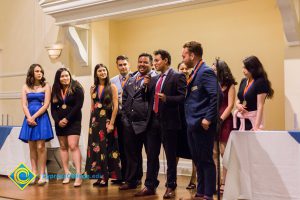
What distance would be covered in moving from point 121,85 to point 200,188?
1.75 m

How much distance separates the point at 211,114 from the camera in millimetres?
3957

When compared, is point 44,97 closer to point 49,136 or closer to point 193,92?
point 49,136

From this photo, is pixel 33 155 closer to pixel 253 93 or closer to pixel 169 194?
pixel 169 194

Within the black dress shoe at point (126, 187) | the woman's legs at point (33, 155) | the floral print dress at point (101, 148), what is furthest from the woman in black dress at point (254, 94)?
the woman's legs at point (33, 155)

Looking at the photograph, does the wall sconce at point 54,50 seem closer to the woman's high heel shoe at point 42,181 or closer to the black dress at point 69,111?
the black dress at point 69,111

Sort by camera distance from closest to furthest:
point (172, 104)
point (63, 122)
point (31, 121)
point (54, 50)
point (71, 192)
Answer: point (172, 104)
point (71, 192)
point (63, 122)
point (31, 121)
point (54, 50)

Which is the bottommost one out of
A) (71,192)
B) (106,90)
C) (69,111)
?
(71,192)

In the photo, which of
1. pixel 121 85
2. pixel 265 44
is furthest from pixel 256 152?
pixel 265 44

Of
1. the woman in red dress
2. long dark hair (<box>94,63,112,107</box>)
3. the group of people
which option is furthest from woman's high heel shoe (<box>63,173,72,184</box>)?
the woman in red dress

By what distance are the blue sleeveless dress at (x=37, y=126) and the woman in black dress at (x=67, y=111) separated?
0.58 feet

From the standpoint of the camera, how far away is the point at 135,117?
4848 mm

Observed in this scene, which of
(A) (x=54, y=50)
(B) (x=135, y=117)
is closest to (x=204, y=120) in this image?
(B) (x=135, y=117)

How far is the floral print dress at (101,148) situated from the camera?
17.5 feet

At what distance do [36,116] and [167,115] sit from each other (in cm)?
179
